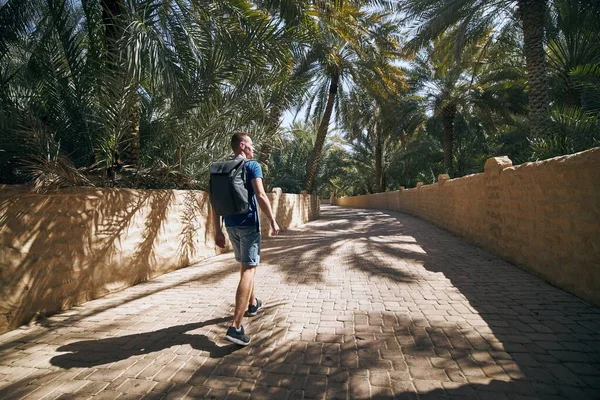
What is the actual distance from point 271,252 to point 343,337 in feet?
13.4

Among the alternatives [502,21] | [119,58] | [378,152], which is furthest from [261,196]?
[378,152]

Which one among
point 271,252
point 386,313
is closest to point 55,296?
point 386,313

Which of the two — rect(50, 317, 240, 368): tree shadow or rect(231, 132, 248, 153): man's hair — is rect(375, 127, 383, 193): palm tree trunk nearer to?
rect(231, 132, 248, 153): man's hair

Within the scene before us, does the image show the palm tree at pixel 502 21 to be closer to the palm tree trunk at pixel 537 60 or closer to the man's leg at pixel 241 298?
the palm tree trunk at pixel 537 60

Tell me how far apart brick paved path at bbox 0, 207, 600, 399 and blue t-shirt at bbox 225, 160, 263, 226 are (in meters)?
1.04

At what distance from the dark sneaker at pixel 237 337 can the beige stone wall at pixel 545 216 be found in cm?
345

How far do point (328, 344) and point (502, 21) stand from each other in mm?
12343

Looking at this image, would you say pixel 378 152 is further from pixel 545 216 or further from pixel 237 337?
pixel 237 337

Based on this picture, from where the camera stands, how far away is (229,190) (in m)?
2.42

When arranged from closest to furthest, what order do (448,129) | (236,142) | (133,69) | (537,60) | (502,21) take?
(236,142), (133,69), (537,60), (502,21), (448,129)

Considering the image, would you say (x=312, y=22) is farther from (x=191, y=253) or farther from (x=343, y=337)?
(x=343, y=337)

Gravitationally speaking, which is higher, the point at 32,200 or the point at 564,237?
the point at 32,200

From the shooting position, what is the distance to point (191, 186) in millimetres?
6004

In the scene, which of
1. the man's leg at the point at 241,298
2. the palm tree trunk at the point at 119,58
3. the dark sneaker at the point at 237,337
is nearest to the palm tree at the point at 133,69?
the palm tree trunk at the point at 119,58
